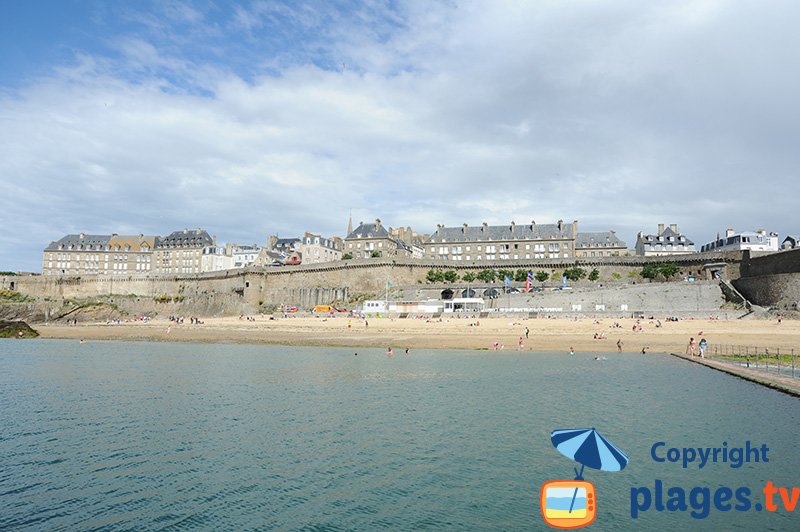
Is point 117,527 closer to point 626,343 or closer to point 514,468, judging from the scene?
point 514,468

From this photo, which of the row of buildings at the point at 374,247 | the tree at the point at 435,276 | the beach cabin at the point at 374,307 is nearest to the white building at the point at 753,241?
the row of buildings at the point at 374,247

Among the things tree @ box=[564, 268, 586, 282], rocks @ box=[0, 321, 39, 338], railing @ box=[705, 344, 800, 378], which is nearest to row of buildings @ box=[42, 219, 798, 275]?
tree @ box=[564, 268, 586, 282]

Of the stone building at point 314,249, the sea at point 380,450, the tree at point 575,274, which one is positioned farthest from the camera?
the stone building at point 314,249

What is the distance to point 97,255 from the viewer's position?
3875 inches

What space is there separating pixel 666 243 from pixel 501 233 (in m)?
26.9

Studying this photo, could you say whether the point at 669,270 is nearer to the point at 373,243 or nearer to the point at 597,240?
the point at 597,240

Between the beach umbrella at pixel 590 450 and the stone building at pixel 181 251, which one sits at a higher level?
the stone building at pixel 181 251

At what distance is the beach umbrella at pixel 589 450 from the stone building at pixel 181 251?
97.9 meters

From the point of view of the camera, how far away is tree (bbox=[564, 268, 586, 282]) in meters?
67.2

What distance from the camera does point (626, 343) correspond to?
3438 centimetres

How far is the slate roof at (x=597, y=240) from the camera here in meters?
84.8

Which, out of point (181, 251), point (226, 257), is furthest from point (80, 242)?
point (226, 257)

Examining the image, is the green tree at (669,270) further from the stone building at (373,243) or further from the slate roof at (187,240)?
the slate roof at (187,240)

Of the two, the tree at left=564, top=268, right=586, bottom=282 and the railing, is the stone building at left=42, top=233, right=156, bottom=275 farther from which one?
the railing
